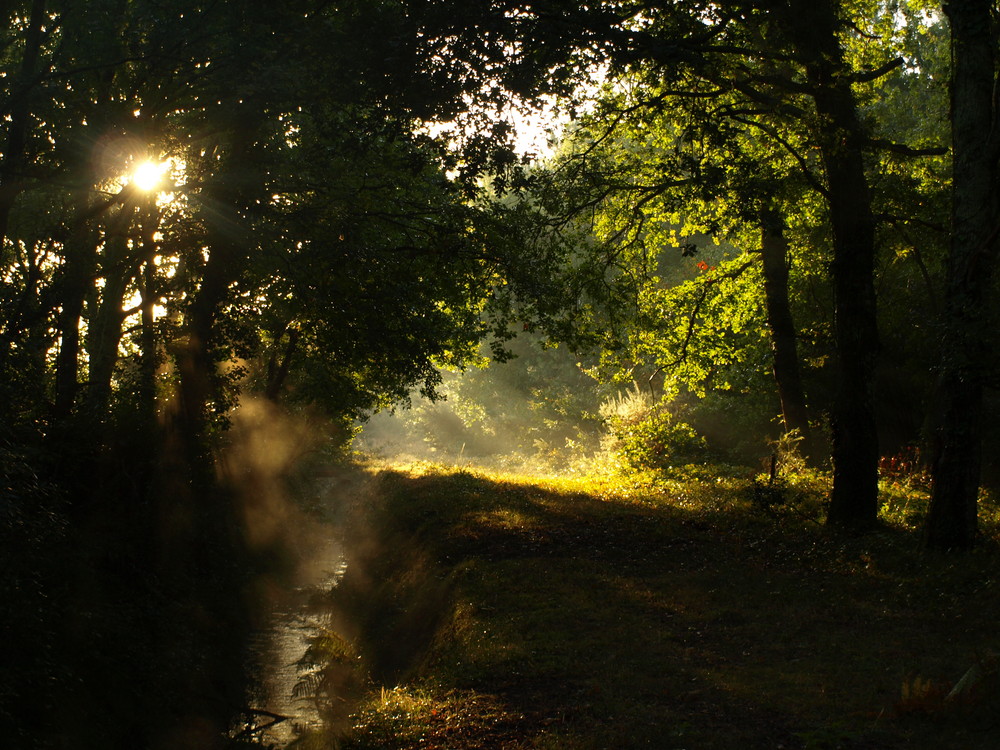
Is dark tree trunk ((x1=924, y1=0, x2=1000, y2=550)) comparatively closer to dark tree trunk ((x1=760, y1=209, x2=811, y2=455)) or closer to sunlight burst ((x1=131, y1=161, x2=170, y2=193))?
dark tree trunk ((x1=760, y1=209, x2=811, y2=455))

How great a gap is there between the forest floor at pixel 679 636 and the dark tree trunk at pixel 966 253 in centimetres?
63

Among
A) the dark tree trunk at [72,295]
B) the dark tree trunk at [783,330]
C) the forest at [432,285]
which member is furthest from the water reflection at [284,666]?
the dark tree trunk at [783,330]

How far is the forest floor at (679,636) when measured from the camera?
21.4 feet

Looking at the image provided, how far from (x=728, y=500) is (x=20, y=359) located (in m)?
13.8

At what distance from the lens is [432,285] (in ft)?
52.1

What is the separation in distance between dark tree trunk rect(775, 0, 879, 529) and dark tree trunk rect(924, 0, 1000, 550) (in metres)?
2.20

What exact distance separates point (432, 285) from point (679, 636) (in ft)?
30.0

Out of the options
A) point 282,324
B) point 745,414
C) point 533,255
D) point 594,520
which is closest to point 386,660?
point 594,520

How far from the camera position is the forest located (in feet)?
32.5

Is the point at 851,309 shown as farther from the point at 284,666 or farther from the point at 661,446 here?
the point at 661,446

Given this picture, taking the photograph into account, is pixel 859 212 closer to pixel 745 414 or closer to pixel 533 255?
pixel 533 255

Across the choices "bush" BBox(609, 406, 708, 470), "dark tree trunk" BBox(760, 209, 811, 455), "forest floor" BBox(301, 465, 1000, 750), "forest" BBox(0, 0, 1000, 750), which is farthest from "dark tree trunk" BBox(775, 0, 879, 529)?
"bush" BBox(609, 406, 708, 470)

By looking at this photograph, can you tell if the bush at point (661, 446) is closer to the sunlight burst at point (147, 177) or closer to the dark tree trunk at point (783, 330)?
the dark tree trunk at point (783, 330)

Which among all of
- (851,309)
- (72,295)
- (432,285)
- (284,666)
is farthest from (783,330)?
(72,295)
